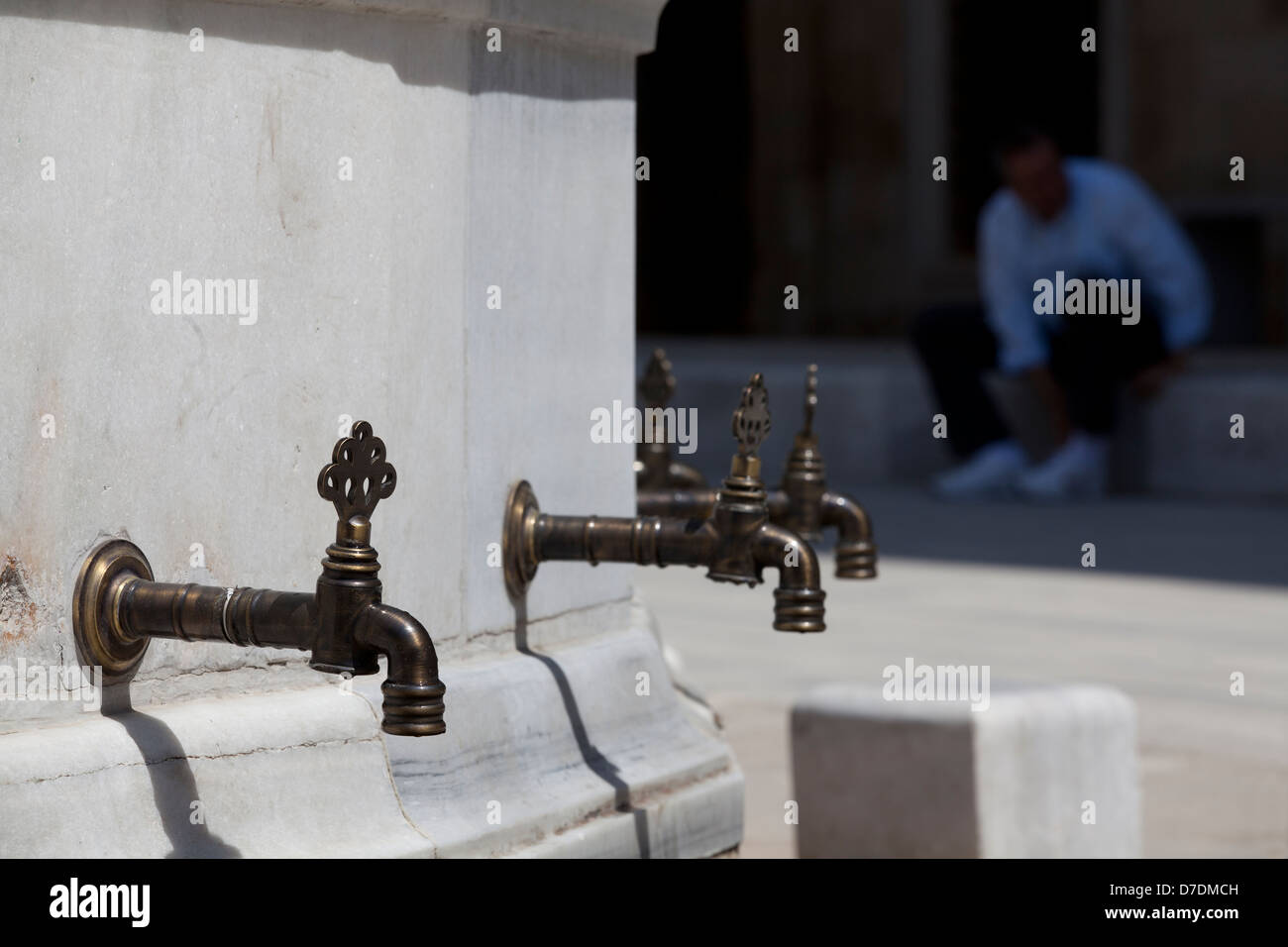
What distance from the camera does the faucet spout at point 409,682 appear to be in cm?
250

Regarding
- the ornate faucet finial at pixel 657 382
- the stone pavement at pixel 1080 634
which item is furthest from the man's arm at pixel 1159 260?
the ornate faucet finial at pixel 657 382

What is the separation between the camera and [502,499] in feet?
10.7

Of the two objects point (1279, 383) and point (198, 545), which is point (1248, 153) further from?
point (198, 545)

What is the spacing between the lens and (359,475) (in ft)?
8.36

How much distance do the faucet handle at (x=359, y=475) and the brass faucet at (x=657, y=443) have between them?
1668 millimetres

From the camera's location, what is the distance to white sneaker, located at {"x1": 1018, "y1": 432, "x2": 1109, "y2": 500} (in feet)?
32.5

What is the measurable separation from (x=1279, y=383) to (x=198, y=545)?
7823 mm

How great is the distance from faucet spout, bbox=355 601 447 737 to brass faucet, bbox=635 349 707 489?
1715 millimetres

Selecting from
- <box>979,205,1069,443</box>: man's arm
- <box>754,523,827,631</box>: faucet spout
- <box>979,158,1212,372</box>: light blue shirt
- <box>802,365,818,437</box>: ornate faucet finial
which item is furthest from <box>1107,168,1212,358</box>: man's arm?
<box>754,523,827,631</box>: faucet spout

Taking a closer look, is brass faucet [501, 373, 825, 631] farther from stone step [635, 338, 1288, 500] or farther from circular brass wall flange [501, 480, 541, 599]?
stone step [635, 338, 1288, 500]

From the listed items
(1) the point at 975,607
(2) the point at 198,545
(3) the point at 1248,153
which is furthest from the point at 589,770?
(3) the point at 1248,153

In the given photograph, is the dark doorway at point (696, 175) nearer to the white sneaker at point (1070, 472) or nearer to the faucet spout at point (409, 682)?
the white sneaker at point (1070, 472)

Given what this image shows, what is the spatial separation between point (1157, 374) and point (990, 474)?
94 cm

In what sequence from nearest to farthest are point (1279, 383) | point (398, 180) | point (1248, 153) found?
1. point (398, 180)
2. point (1279, 383)
3. point (1248, 153)
